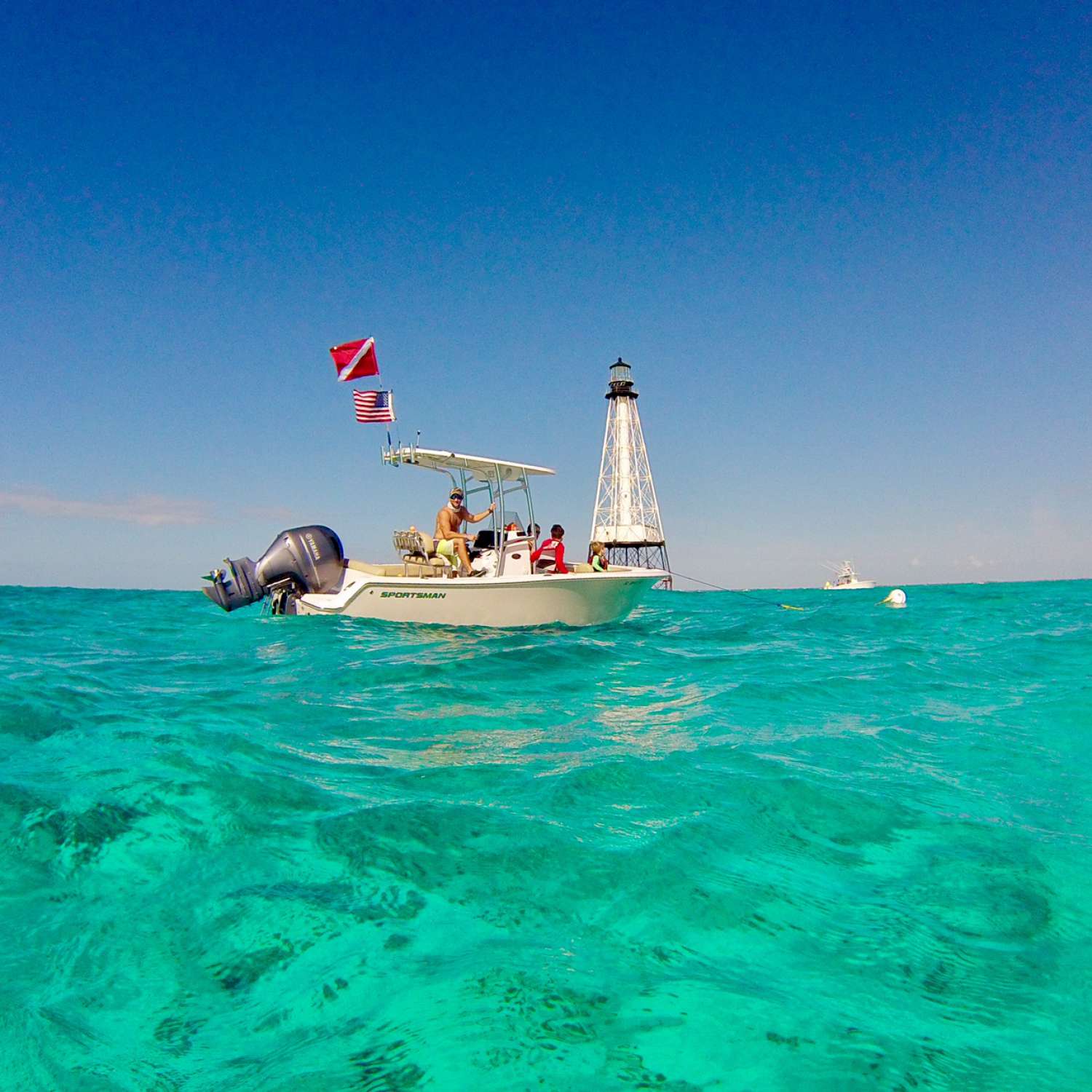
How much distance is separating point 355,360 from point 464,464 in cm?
422

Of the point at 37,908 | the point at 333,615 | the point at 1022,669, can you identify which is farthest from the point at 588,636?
the point at 37,908

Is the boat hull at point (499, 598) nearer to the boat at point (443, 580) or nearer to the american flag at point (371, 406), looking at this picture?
the boat at point (443, 580)

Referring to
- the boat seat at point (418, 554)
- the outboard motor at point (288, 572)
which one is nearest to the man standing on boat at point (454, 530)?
the boat seat at point (418, 554)

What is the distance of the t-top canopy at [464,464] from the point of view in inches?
562

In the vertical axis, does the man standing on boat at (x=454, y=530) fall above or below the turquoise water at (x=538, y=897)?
above

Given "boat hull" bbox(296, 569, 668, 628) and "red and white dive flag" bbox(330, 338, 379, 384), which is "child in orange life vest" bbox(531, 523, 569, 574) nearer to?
"boat hull" bbox(296, 569, 668, 628)

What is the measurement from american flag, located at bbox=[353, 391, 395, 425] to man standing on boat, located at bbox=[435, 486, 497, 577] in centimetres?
255

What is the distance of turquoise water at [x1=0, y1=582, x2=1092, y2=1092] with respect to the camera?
1.90m

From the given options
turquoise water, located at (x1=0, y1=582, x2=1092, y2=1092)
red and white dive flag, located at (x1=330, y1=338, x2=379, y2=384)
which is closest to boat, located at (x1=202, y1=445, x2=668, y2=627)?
red and white dive flag, located at (x1=330, y1=338, x2=379, y2=384)

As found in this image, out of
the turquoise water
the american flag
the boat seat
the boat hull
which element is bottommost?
the turquoise water

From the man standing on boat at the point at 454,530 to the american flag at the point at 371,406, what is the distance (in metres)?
2.55

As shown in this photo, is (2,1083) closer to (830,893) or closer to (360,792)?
(360,792)

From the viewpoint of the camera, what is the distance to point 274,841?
3.24m

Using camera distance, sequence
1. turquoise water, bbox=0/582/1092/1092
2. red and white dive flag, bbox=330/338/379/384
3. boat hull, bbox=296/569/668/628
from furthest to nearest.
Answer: red and white dive flag, bbox=330/338/379/384 < boat hull, bbox=296/569/668/628 < turquoise water, bbox=0/582/1092/1092
